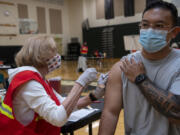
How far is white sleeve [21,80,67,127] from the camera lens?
108 cm

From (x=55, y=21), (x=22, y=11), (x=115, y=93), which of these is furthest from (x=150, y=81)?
(x=55, y=21)

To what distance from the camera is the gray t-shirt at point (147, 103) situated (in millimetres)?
972

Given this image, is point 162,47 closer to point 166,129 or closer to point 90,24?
point 166,129

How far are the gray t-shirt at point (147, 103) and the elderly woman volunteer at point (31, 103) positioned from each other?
0.36 m

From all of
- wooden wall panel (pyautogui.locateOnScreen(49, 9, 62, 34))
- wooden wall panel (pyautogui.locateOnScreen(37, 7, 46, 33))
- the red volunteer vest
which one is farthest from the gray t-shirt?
wooden wall panel (pyautogui.locateOnScreen(49, 9, 62, 34))

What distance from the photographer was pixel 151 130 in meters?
0.98

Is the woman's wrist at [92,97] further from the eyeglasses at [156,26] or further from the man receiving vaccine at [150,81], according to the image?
the eyeglasses at [156,26]

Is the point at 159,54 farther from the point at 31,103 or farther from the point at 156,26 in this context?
the point at 31,103

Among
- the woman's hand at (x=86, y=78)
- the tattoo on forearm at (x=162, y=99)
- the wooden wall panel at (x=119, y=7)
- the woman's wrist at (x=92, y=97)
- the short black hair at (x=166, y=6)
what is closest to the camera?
Answer: the tattoo on forearm at (x=162, y=99)

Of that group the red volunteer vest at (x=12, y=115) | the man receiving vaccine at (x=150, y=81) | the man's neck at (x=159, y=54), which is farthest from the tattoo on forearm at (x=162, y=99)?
the red volunteer vest at (x=12, y=115)

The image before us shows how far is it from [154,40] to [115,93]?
1.19 ft

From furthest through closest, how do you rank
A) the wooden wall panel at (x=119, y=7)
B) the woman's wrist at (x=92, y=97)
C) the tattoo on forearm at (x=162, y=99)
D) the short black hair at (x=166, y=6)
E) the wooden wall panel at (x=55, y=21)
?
the wooden wall panel at (x=55, y=21) < the wooden wall panel at (x=119, y=7) < the woman's wrist at (x=92, y=97) < the short black hair at (x=166, y=6) < the tattoo on forearm at (x=162, y=99)

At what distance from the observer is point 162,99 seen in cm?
90

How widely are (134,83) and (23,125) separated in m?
0.66
